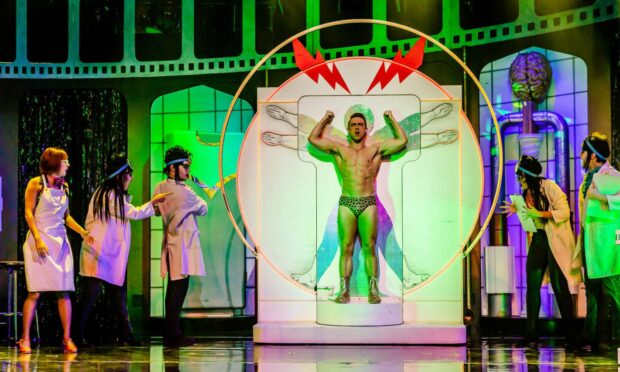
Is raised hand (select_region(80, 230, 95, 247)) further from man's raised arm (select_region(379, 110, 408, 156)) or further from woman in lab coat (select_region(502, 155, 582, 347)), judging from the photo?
woman in lab coat (select_region(502, 155, 582, 347))

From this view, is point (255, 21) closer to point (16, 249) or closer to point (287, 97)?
point (287, 97)

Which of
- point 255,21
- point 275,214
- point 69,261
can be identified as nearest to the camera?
point 69,261

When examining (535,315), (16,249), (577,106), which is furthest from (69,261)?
(577,106)

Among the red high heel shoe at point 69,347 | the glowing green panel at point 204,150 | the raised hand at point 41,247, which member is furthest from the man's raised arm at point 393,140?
the red high heel shoe at point 69,347

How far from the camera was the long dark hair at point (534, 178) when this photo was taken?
25.1 ft

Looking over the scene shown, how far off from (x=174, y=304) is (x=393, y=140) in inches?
91.8

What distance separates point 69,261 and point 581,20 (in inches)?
187

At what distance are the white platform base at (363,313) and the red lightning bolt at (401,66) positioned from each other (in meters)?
1.84

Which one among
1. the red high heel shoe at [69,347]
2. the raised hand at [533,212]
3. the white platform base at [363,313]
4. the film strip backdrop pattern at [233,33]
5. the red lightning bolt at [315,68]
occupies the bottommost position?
the red high heel shoe at [69,347]

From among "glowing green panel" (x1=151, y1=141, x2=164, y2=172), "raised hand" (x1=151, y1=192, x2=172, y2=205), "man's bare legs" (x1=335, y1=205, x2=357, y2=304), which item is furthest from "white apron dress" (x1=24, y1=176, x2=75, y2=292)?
"man's bare legs" (x1=335, y1=205, x2=357, y2=304)

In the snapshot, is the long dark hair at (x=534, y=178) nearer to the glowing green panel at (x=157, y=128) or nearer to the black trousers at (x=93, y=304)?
the glowing green panel at (x=157, y=128)

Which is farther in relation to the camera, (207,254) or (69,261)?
(207,254)

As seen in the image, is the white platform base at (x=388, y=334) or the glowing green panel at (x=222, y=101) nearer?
the white platform base at (x=388, y=334)

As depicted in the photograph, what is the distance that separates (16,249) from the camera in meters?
8.50
